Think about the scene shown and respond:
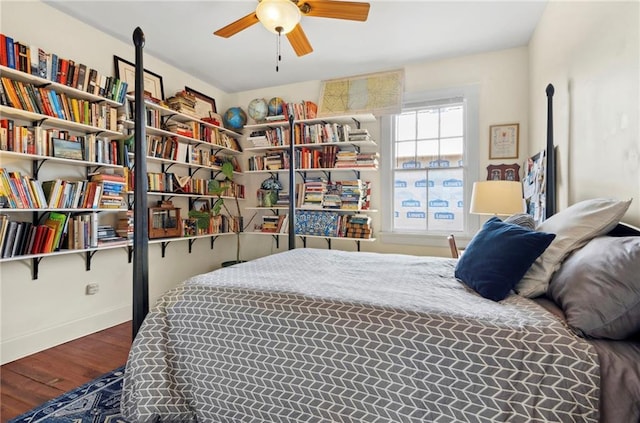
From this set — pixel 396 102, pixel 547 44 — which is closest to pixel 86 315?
pixel 396 102

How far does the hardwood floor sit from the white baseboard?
51mm

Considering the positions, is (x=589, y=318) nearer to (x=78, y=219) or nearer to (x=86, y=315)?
(x=78, y=219)

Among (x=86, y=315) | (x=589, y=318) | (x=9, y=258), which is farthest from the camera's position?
(x=86, y=315)

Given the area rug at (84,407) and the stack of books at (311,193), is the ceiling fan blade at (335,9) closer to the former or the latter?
the stack of books at (311,193)

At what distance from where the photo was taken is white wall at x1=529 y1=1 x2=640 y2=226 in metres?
1.31

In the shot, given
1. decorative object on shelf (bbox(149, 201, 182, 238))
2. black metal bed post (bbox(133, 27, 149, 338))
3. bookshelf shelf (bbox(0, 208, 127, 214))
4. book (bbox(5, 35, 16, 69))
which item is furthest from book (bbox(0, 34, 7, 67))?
decorative object on shelf (bbox(149, 201, 182, 238))

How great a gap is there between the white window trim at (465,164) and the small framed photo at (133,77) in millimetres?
2406

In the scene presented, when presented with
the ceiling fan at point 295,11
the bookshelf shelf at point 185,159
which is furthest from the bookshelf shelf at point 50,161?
the ceiling fan at point 295,11

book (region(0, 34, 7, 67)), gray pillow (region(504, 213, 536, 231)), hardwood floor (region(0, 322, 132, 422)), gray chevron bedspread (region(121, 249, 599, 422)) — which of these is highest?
book (region(0, 34, 7, 67))

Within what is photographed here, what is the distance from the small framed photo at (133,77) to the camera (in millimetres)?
3010

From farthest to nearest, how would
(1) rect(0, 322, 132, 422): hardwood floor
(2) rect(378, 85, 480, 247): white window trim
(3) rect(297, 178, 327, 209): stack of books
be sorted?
(3) rect(297, 178, 327, 209): stack of books, (2) rect(378, 85, 480, 247): white window trim, (1) rect(0, 322, 132, 422): hardwood floor

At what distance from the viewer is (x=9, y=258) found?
2.11m

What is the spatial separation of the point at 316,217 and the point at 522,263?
8.65 feet

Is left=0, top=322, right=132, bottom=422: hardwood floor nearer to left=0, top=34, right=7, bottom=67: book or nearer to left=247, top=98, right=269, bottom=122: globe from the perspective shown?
left=0, top=34, right=7, bottom=67: book
